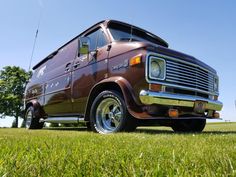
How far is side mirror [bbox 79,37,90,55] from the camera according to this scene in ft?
22.1

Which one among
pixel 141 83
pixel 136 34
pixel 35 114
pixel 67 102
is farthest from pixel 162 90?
pixel 35 114

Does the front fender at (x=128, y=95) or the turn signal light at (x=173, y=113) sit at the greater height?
the front fender at (x=128, y=95)

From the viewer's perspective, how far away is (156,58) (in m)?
5.41

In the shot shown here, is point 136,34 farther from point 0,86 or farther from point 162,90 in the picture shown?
point 0,86

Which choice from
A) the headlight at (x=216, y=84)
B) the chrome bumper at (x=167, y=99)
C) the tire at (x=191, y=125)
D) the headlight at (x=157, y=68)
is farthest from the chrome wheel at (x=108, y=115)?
the headlight at (x=216, y=84)

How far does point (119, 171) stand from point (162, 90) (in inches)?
157

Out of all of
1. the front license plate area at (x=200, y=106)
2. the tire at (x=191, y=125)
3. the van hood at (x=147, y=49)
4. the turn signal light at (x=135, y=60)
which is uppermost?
the van hood at (x=147, y=49)

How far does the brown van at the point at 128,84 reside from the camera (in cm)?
530

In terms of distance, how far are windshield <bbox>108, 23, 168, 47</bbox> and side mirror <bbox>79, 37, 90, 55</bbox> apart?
0.58m

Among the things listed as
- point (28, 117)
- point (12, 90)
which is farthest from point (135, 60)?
point (12, 90)

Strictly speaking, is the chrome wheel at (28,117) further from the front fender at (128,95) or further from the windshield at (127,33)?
the front fender at (128,95)

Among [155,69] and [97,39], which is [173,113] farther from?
[97,39]

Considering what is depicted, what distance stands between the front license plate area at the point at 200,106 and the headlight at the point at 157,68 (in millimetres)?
922

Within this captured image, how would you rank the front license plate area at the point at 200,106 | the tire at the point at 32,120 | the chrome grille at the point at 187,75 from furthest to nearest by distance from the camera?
the tire at the point at 32,120
the front license plate area at the point at 200,106
the chrome grille at the point at 187,75
